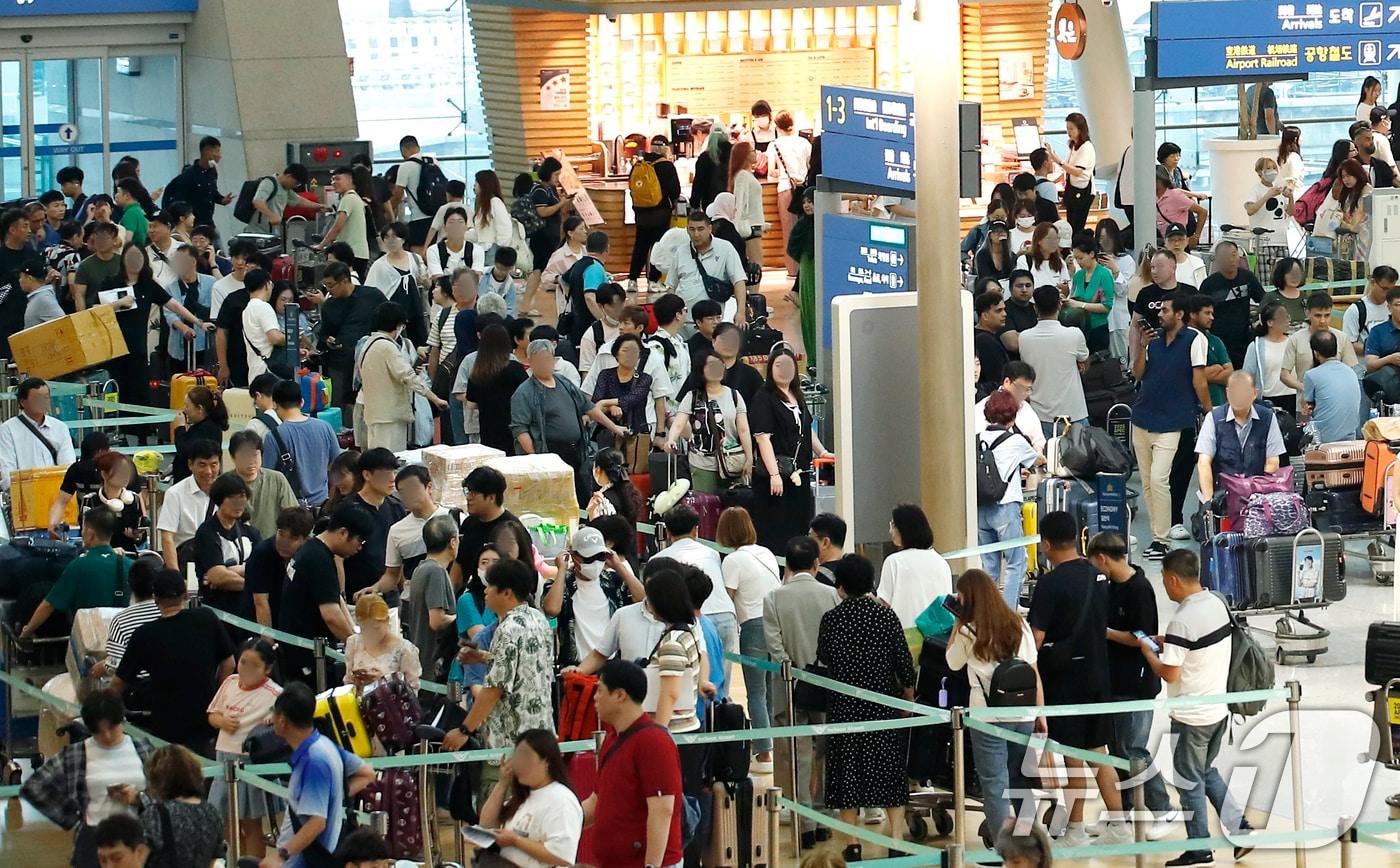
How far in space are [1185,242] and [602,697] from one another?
9695 millimetres

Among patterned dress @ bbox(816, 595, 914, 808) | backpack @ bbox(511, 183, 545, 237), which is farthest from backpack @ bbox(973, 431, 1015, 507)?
backpack @ bbox(511, 183, 545, 237)

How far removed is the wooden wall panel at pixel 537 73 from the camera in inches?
973

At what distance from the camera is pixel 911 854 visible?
28.7 feet

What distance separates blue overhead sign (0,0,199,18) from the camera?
23.9m

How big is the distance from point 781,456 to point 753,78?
14.6m

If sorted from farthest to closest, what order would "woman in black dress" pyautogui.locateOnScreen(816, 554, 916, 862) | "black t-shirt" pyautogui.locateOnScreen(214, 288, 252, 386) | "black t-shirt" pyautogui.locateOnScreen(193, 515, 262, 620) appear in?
1. "black t-shirt" pyautogui.locateOnScreen(214, 288, 252, 386)
2. "black t-shirt" pyautogui.locateOnScreen(193, 515, 262, 620)
3. "woman in black dress" pyautogui.locateOnScreen(816, 554, 916, 862)

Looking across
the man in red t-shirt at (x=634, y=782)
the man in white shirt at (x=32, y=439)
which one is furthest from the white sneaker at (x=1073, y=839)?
the man in white shirt at (x=32, y=439)

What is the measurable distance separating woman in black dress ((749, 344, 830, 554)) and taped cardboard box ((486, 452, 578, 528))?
67.4 inches

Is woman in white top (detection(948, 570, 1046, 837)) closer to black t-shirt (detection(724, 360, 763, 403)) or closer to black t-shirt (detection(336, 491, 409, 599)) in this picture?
black t-shirt (detection(336, 491, 409, 599))

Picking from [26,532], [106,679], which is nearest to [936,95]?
[106,679]

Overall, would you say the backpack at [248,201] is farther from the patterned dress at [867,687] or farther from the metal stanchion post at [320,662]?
the patterned dress at [867,687]

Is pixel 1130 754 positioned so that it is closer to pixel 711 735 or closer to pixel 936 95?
→ pixel 711 735

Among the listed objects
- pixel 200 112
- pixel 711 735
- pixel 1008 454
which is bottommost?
pixel 711 735

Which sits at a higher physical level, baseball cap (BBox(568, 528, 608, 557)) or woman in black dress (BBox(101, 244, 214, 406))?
woman in black dress (BBox(101, 244, 214, 406))
